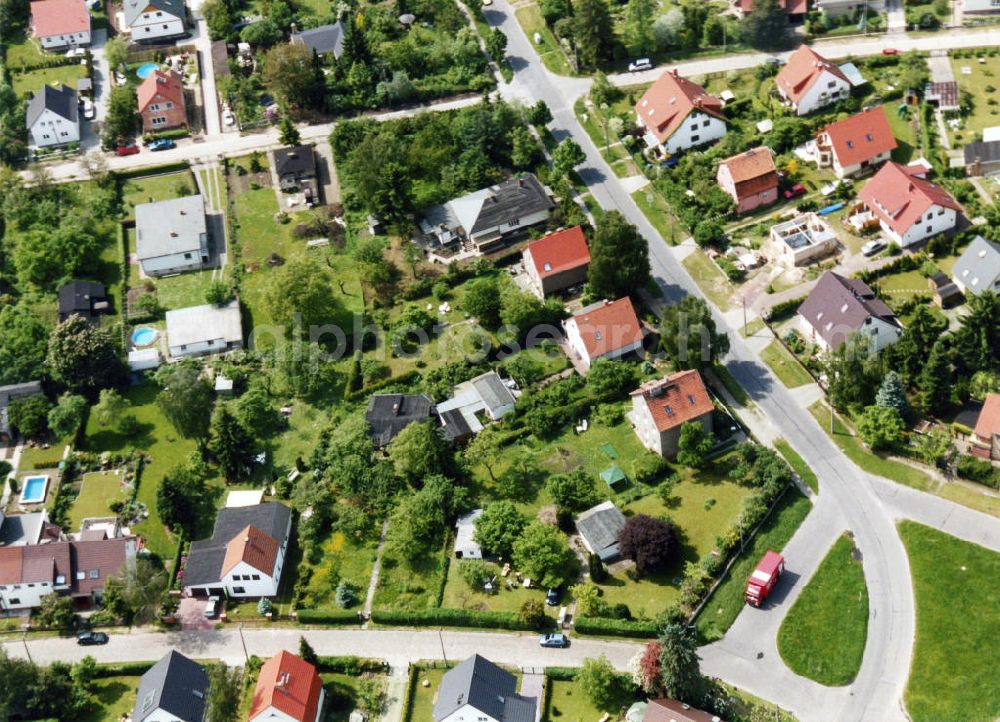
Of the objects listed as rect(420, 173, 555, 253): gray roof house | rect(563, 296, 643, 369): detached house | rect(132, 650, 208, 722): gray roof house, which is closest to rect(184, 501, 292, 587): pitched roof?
rect(132, 650, 208, 722): gray roof house

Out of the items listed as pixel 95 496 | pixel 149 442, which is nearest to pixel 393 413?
pixel 149 442

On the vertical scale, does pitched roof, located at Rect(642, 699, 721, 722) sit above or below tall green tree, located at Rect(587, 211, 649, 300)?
below

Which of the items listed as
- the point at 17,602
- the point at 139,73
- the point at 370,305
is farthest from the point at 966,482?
the point at 139,73

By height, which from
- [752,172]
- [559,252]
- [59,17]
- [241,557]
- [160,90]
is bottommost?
[241,557]

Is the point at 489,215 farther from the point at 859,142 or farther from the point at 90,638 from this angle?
the point at 90,638

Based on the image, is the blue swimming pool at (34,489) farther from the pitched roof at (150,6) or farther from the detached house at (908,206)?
the detached house at (908,206)

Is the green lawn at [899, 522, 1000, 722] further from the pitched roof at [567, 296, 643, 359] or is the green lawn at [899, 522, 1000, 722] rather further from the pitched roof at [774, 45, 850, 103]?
the pitched roof at [774, 45, 850, 103]
